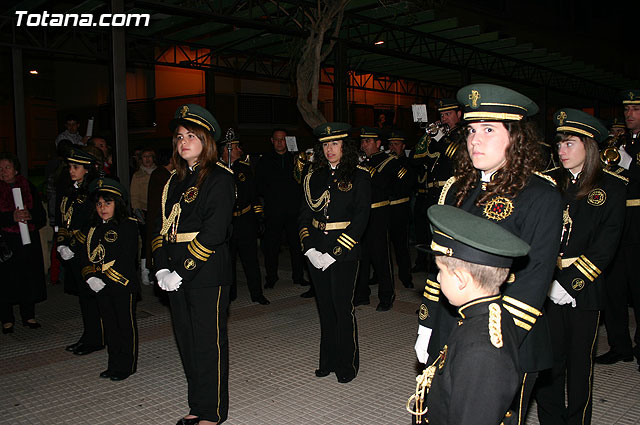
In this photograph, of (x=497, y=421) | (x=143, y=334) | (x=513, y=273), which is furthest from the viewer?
(x=143, y=334)

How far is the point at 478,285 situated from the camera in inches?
83.2

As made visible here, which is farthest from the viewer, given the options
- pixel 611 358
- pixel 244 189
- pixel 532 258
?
pixel 244 189

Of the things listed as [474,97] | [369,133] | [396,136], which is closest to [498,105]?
[474,97]

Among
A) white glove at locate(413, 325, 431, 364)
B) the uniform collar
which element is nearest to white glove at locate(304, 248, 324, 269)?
white glove at locate(413, 325, 431, 364)

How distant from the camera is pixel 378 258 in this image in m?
7.49

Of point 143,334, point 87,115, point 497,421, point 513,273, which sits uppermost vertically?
point 87,115

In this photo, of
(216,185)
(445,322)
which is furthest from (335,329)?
(445,322)

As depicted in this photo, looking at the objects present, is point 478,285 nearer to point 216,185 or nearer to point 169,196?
point 216,185

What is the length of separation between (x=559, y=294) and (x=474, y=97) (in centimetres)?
158

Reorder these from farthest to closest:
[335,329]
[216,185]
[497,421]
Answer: [335,329]
[216,185]
[497,421]

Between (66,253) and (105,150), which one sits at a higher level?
(105,150)

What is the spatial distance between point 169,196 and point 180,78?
2245 centimetres

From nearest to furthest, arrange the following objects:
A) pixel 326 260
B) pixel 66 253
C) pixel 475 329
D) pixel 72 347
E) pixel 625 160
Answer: pixel 475 329
pixel 326 260
pixel 66 253
pixel 625 160
pixel 72 347

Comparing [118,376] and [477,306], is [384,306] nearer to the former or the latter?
[118,376]
